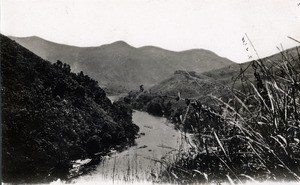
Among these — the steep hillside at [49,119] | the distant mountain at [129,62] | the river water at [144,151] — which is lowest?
the river water at [144,151]

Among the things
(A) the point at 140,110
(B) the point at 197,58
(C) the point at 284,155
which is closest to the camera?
(C) the point at 284,155

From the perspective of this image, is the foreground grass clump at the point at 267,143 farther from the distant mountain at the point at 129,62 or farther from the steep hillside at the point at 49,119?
the distant mountain at the point at 129,62

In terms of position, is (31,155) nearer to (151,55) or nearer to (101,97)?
(101,97)

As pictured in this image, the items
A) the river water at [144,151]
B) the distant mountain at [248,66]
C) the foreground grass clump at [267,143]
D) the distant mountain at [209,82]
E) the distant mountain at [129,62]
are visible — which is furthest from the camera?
the distant mountain at [129,62]

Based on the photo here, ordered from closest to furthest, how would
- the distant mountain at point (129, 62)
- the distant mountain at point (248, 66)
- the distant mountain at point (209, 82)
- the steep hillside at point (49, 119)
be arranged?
the distant mountain at point (248, 66) < the distant mountain at point (209, 82) < the steep hillside at point (49, 119) < the distant mountain at point (129, 62)

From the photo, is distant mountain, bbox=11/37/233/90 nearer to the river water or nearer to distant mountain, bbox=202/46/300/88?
distant mountain, bbox=202/46/300/88

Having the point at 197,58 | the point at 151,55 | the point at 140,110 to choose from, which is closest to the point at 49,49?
the point at 151,55

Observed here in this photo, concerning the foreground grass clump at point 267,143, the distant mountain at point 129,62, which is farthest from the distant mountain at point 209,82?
the distant mountain at point 129,62
